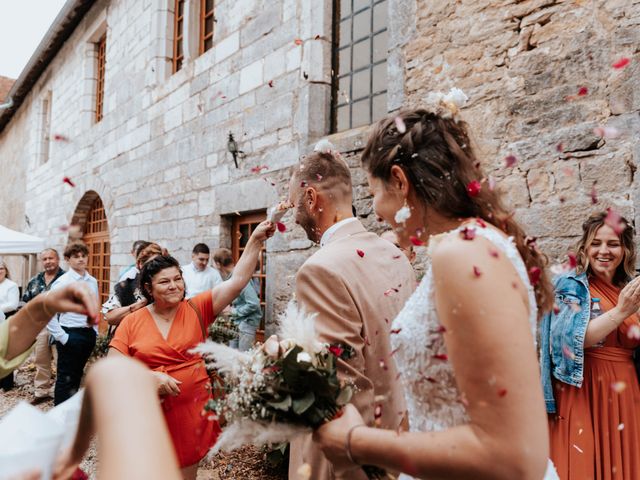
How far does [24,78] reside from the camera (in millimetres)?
16094

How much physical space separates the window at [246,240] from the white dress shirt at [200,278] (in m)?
0.49

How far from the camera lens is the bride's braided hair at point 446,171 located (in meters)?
1.33

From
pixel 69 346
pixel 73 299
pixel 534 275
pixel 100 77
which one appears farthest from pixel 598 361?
pixel 100 77

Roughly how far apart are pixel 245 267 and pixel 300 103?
3.05 metres

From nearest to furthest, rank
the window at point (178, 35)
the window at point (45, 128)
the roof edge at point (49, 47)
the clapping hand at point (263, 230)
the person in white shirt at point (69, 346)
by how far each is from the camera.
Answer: the clapping hand at point (263, 230), the person in white shirt at point (69, 346), the window at point (178, 35), the roof edge at point (49, 47), the window at point (45, 128)

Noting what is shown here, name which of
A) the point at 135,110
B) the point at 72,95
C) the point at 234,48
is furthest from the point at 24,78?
the point at 234,48

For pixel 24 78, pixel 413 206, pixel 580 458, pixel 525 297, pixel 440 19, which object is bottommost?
pixel 580 458

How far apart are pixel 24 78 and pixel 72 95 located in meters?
4.73

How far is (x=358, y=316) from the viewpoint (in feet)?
6.34

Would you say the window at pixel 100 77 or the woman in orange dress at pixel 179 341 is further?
the window at pixel 100 77

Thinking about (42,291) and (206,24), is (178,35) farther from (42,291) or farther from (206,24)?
(42,291)

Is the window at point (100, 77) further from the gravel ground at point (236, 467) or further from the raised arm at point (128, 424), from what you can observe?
the raised arm at point (128, 424)

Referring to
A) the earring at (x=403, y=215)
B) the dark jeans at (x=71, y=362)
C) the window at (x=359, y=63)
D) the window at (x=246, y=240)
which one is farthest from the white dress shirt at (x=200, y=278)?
the earring at (x=403, y=215)

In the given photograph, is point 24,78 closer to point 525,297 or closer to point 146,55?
point 146,55
